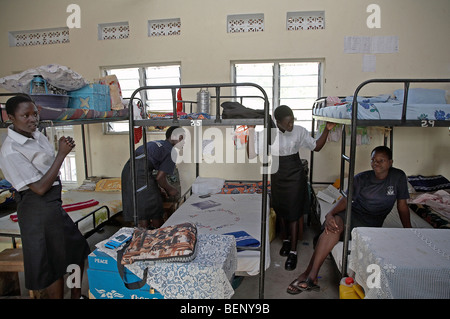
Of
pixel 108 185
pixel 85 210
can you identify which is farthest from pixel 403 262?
pixel 108 185

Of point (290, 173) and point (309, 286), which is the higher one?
point (290, 173)

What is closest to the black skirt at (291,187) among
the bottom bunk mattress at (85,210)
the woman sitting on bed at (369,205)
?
the woman sitting on bed at (369,205)

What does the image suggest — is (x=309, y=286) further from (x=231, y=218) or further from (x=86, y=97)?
(x=86, y=97)

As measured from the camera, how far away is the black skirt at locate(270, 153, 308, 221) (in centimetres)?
364

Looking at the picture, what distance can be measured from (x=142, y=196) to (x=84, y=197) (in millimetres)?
1484

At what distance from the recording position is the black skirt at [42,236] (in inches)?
89.7

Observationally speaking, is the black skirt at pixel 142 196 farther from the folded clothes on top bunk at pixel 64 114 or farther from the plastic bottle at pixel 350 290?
the plastic bottle at pixel 350 290

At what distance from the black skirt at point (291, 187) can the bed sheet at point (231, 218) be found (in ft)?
0.79

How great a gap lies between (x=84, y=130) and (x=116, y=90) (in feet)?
8.14

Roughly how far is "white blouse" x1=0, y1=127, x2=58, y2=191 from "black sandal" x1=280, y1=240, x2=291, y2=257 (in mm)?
2673

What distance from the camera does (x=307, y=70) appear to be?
4926mm

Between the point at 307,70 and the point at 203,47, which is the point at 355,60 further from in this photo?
the point at 203,47

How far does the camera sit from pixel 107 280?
196 centimetres
